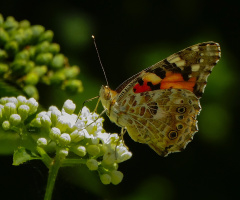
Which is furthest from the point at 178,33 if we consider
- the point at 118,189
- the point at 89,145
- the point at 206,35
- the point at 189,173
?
the point at 89,145

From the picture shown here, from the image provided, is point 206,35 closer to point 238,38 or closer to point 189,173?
point 238,38

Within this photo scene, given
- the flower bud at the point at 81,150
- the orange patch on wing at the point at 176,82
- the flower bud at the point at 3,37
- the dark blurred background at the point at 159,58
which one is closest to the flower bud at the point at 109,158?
the flower bud at the point at 81,150

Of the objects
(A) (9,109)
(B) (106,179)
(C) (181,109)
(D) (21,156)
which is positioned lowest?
(B) (106,179)

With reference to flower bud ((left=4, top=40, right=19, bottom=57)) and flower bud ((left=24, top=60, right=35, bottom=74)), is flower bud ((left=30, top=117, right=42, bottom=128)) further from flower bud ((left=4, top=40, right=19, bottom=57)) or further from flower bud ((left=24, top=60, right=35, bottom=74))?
flower bud ((left=4, top=40, right=19, bottom=57))

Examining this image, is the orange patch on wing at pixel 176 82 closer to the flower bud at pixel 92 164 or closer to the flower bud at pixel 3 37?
the flower bud at pixel 92 164

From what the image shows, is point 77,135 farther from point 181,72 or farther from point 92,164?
point 181,72

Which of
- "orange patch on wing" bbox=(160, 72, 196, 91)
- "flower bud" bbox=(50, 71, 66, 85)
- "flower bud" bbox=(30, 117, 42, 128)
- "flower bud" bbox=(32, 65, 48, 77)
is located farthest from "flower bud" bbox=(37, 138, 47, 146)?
"orange patch on wing" bbox=(160, 72, 196, 91)

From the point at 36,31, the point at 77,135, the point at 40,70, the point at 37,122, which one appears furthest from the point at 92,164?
the point at 36,31
